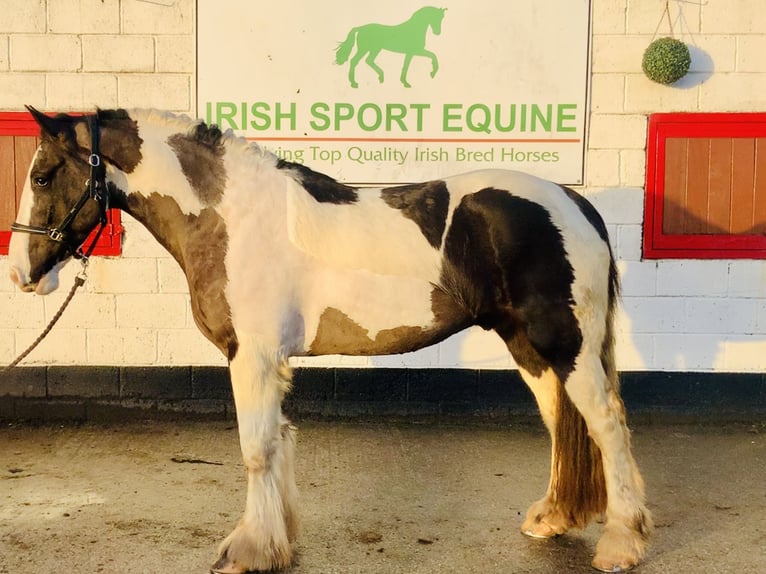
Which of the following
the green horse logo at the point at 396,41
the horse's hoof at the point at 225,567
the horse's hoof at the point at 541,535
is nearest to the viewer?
the horse's hoof at the point at 225,567

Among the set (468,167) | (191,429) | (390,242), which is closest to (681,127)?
(468,167)

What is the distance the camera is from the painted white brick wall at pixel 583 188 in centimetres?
479

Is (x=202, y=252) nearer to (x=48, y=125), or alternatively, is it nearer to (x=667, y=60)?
(x=48, y=125)

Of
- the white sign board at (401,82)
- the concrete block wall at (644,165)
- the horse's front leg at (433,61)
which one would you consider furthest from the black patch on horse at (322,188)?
the concrete block wall at (644,165)

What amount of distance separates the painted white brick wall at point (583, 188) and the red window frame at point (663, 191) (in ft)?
0.20

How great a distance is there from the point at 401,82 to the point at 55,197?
2578 millimetres

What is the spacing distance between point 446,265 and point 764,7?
3390 mm

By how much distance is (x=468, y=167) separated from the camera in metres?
4.85

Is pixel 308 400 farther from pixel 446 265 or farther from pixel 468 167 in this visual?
pixel 446 265

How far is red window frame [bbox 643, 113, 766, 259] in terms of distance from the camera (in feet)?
15.7

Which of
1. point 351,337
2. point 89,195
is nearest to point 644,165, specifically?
point 351,337

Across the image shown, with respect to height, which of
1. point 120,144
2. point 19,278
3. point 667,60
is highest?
point 667,60

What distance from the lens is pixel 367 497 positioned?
365 centimetres

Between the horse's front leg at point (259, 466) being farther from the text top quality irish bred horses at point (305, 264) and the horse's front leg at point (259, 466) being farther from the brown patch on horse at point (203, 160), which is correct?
the brown patch on horse at point (203, 160)
